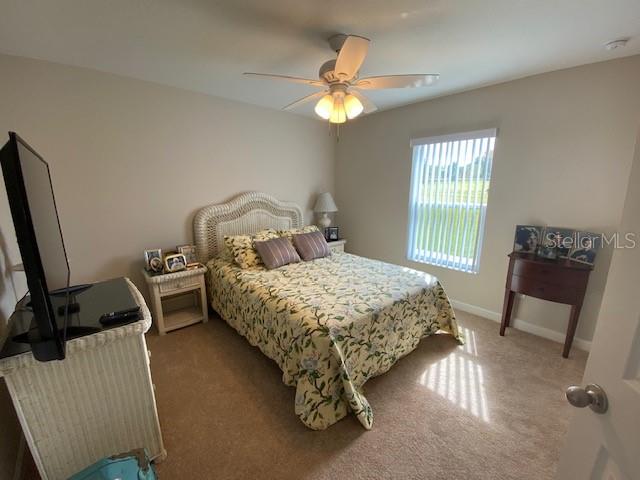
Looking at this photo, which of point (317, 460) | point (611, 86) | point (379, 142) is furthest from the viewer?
point (379, 142)

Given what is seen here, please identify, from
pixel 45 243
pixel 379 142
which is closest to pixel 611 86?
pixel 379 142

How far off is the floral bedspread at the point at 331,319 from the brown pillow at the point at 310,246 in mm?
174

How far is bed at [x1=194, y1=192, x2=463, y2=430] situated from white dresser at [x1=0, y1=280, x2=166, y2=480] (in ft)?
2.67

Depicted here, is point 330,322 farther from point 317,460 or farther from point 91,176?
point 91,176

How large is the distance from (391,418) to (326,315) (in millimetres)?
738

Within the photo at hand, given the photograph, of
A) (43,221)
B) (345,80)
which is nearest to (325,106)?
(345,80)

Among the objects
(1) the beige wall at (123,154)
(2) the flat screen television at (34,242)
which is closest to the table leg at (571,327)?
(2) the flat screen television at (34,242)

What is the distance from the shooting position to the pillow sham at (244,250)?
272cm

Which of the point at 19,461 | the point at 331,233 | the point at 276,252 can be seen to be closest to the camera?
the point at 19,461

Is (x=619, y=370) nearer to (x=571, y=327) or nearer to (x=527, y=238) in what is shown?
(x=571, y=327)

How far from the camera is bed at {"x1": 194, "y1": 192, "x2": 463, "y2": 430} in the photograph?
1.60 meters

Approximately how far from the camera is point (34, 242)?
863mm

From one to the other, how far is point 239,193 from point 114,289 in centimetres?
188

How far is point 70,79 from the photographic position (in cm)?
216
